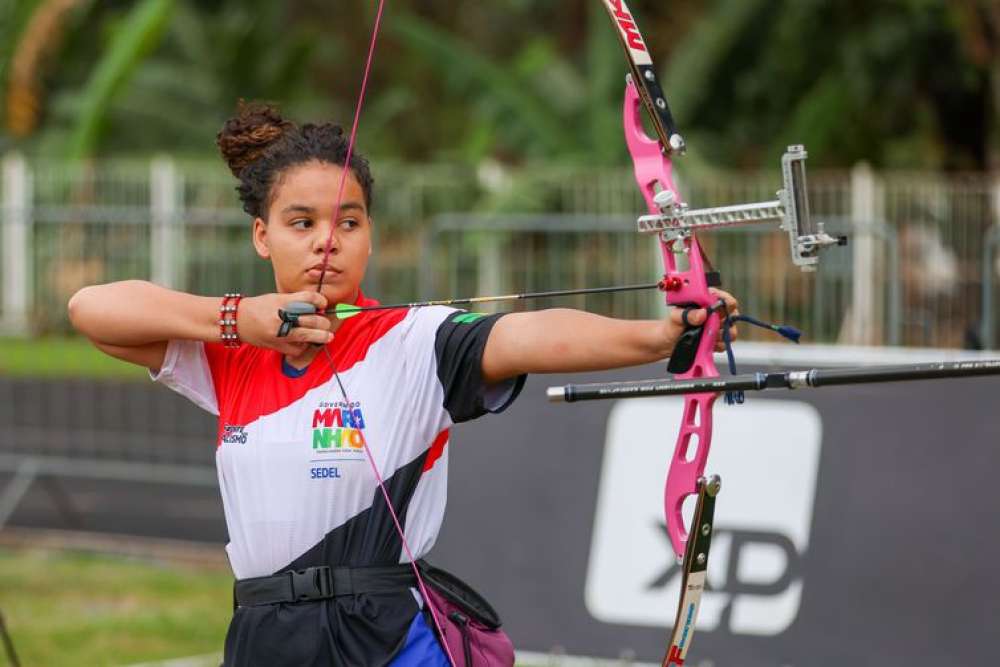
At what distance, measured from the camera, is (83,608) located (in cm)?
795

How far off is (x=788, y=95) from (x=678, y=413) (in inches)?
486

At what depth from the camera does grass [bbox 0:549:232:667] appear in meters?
6.98

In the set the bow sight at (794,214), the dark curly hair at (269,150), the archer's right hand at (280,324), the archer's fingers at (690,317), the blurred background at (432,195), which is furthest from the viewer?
the blurred background at (432,195)

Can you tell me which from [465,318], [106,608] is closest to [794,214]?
[465,318]

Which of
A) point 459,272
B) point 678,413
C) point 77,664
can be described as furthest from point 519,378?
point 459,272

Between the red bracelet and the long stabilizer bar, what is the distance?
71 centimetres

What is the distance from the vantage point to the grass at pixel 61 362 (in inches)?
453

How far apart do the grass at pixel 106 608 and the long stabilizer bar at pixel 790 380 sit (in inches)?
176

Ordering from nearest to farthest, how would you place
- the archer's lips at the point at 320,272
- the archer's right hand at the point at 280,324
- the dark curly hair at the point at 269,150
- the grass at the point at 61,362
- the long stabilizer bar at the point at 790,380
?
the long stabilizer bar at the point at 790,380, the archer's right hand at the point at 280,324, the archer's lips at the point at 320,272, the dark curly hair at the point at 269,150, the grass at the point at 61,362

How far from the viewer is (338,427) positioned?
3.15 meters

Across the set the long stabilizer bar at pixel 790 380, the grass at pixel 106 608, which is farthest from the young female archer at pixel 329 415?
the grass at pixel 106 608

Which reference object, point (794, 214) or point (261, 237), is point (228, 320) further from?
point (794, 214)

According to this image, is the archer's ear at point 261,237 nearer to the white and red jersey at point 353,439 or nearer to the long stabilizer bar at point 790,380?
the white and red jersey at point 353,439

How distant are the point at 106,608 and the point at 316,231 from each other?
522 centimetres
